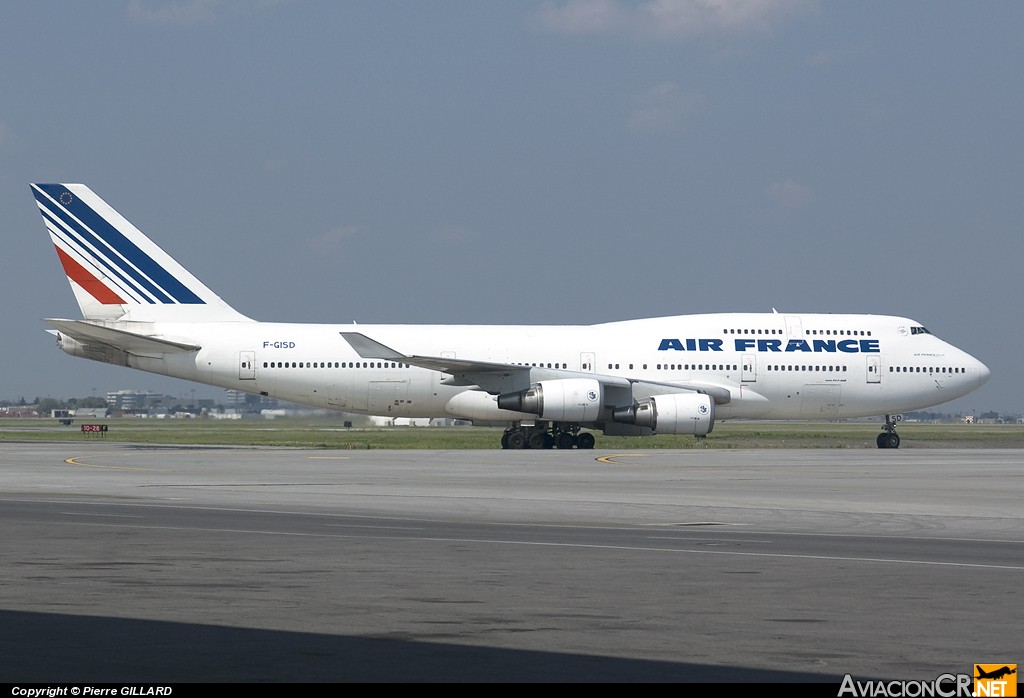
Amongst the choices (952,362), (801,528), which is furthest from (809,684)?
(952,362)

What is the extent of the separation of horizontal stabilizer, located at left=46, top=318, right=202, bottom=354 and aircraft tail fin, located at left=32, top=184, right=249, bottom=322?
1.48 meters

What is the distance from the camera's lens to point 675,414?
1737 inches

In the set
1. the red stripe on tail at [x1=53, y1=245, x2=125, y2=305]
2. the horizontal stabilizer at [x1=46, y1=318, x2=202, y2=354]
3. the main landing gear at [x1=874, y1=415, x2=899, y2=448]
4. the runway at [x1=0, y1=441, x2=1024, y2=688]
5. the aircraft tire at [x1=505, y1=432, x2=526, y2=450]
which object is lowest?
the runway at [x1=0, y1=441, x2=1024, y2=688]

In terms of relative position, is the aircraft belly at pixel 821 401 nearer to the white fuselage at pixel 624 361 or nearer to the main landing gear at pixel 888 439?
the white fuselage at pixel 624 361

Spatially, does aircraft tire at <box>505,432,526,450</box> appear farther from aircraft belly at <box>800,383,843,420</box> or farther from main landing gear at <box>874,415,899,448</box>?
main landing gear at <box>874,415,899,448</box>

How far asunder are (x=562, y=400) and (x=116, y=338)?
1442cm

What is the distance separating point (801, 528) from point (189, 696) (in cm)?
1186

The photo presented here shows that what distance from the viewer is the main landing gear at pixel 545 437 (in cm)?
4625

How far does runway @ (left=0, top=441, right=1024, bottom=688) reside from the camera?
8031mm

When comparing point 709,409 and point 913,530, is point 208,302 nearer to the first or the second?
point 709,409

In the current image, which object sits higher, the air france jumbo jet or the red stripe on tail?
the red stripe on tail

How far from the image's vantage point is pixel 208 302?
155 feet

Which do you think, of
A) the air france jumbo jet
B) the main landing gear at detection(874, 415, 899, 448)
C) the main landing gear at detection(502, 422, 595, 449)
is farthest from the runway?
the main landing gear at detection(874, 415, 899, 448)

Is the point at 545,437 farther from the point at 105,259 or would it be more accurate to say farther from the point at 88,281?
the point at 88,281
